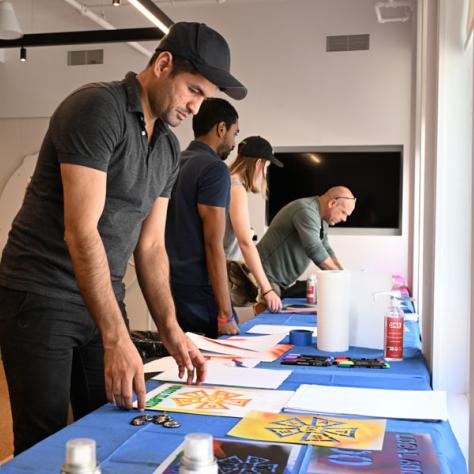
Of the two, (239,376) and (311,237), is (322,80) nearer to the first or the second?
(311,237)

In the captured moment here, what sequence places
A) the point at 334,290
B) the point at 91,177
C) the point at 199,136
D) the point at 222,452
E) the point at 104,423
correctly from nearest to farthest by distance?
the point at 222,452, the point at 104,423, the point at 91,177, the point at 334,290, the point at 199,136

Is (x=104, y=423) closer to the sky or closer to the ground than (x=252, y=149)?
closer to the ground

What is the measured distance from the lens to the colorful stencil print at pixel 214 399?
57.1 inches

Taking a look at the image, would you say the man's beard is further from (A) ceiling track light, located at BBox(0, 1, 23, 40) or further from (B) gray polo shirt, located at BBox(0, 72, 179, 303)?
(A) ceiling track light, located at BBox(0, 1, 23, 40)

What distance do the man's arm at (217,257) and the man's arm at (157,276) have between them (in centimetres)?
66

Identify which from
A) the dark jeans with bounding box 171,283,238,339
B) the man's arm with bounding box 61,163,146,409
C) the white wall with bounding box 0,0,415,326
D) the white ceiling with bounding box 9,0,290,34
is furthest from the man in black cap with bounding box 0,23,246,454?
the white ceiling with bounding box 9,0,290,34

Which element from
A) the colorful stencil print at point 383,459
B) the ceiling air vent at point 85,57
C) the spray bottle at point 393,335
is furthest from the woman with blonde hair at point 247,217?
the ceiling air vent at point 85,57

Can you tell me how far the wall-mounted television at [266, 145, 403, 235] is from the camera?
6262 mm

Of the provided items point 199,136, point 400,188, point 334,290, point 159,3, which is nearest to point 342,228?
point 400,188

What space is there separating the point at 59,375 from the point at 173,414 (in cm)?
31

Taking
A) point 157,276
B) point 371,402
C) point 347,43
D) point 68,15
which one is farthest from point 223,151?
point 68,15

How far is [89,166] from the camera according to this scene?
4.86 feet

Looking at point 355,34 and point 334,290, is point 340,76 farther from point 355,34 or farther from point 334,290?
point 334,290

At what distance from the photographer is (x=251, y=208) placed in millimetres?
6492
